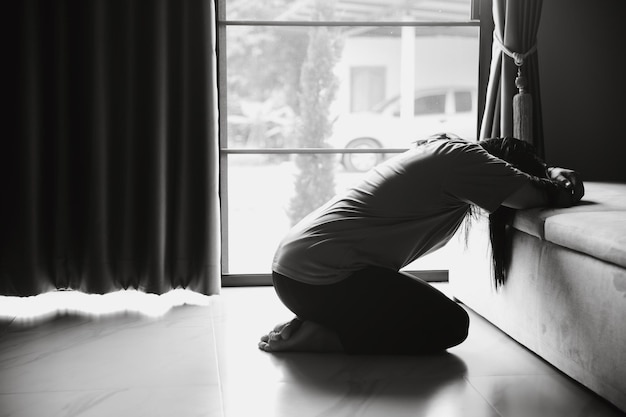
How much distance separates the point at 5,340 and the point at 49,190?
806 millimetres

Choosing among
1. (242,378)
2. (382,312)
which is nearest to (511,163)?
(382,312)

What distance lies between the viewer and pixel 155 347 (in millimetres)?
2867

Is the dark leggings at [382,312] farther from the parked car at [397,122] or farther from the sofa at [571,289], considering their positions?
the parked car at [397,122]

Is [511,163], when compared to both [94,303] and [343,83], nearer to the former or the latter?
[343,83]

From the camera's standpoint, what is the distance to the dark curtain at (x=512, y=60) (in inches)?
141

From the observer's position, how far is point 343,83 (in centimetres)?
391

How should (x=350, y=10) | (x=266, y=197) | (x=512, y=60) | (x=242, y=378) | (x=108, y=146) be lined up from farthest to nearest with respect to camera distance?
(x=266, y=197)
(x=350, y=10)
(x=512, y=60)
(x=108, y=146)
(x=242, y=378)

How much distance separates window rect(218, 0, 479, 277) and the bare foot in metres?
1.17

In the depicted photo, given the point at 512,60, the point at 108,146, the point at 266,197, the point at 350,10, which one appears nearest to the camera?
the point at 108,146

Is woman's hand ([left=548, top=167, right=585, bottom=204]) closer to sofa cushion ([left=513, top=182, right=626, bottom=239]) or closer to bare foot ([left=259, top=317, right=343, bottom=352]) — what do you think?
sofa cushion ([left=513, top=182, right=626, bottom=239])

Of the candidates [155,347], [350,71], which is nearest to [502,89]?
[350,71]

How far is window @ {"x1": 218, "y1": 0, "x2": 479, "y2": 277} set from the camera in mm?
3865

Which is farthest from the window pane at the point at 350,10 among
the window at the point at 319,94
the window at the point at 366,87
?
the window at the point at 366,87

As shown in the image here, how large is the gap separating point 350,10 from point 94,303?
1.88 meters
